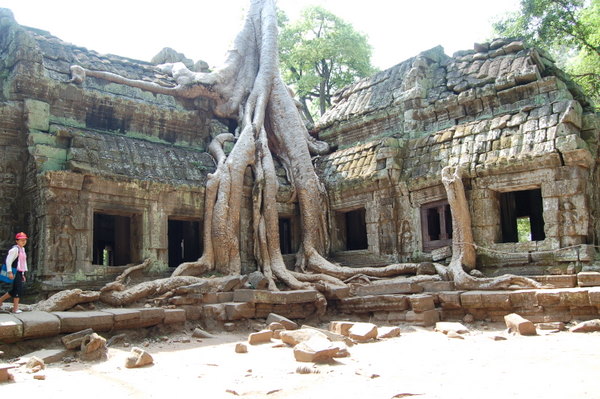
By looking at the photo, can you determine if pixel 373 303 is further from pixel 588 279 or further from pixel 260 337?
pixel 588 279

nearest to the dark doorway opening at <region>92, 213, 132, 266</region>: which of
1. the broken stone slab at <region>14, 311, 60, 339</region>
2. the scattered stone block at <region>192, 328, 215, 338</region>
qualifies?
the scattered stone block at <region>192, 328, 215, 338</region>

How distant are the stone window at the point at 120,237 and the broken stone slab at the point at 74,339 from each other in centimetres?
381

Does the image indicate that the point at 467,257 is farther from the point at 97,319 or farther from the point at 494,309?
the point at 97,319

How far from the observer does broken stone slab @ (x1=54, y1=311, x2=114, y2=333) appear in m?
6.33

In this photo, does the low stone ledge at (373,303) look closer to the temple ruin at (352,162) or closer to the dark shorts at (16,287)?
the temple ruin at (352,162)

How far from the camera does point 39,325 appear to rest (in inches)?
239

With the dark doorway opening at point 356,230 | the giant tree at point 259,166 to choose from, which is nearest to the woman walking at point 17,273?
the giant tree at point 259,166

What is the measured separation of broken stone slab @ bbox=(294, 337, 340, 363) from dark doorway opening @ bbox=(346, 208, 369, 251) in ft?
26.8

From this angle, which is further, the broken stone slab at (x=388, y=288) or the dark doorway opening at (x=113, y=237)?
the dark doorway opening at (x=113, y=237)

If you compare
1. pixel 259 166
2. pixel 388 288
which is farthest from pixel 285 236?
pixel 388 288

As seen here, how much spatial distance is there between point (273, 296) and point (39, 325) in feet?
11.5

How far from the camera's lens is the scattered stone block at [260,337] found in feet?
22.2

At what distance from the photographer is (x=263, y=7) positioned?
1371cm

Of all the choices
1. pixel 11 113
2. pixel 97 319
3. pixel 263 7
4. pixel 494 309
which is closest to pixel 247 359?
pixel 97 319
